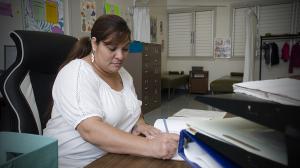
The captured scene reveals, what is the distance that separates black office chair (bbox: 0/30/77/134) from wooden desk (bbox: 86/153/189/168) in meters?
0.54

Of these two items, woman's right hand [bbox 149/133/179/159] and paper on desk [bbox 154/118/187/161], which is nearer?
woman's right hand [bbox 149/133/179/159]

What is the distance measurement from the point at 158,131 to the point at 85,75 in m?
0.34

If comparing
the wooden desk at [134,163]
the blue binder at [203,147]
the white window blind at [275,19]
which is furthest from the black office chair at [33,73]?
the white window blind at [275,19]

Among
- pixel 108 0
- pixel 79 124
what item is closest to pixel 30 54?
pixel 79 124

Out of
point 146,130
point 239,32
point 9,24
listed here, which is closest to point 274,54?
point 239,32

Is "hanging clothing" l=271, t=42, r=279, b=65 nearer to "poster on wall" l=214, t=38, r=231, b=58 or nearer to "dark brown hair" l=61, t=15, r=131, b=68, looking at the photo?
"poster on wall" l=214, t=38, r=231, b=58

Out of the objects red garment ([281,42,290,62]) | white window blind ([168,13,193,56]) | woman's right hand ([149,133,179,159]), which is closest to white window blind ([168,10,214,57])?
white window blind ([168,13,193,56])

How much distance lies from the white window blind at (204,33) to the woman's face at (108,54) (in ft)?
18.3

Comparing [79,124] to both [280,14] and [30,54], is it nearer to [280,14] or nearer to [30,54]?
[30,54]

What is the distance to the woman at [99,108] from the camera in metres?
0.76

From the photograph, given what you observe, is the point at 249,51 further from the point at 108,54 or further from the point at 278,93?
the point at 278,93

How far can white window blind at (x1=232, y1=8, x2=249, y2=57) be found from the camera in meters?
5.99

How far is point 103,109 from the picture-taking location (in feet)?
3.19

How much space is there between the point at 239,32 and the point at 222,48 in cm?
53
